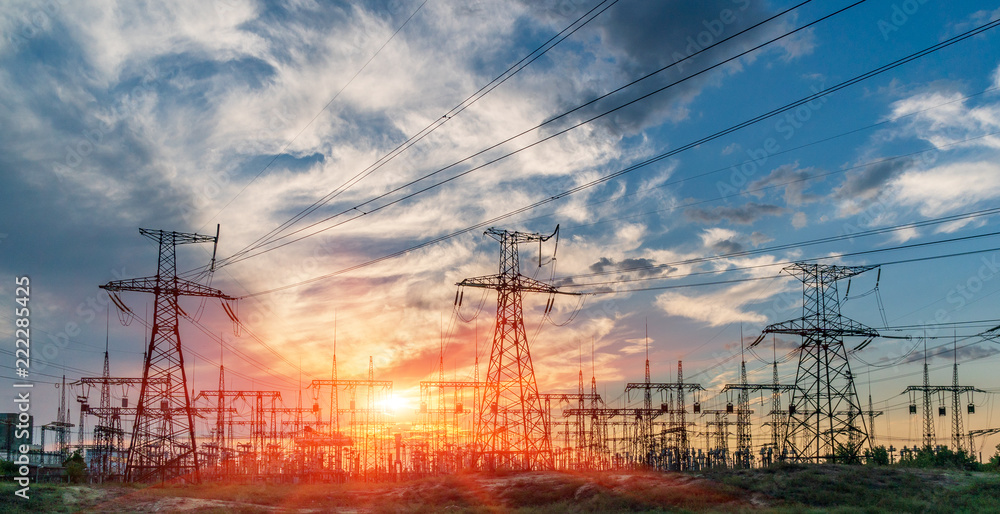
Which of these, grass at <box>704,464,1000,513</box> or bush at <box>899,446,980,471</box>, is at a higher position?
grass at <box>704,464,1000,513</box>

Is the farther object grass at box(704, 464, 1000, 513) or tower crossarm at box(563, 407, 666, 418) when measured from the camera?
tower crossarm at box(563, 407, 666, 418)

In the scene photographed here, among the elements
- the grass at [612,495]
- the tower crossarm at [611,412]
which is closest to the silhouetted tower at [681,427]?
the tower crossarm at [611,412]

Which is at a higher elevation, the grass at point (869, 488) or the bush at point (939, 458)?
the grass at point (869, 488)

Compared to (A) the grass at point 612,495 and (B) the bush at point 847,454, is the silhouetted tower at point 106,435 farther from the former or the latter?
(B) the bush at point 847,454

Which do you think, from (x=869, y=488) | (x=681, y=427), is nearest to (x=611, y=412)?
(x=681, y=427)

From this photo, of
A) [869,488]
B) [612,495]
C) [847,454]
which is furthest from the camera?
[847,454]

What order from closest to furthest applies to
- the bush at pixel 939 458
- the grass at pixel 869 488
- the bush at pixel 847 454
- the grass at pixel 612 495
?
1. the grass at pixel 869 488
2. the grass at pixel 612 495
3. the bush at pixel 847 454
4. the bush at pixel 939 458

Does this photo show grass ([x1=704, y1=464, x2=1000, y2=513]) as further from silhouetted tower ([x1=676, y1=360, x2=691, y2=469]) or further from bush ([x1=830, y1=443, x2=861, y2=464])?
silhouetted tower ([x1=676, y1=360, x2=691, y2=469])

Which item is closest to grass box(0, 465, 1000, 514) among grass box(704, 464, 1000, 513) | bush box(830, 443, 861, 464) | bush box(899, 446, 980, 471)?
grass box(704, 464, 1000, 513)

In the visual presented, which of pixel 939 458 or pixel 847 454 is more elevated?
pixel 847 454

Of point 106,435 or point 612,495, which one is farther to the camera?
point 106,435

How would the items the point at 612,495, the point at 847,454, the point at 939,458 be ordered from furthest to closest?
the point at 939,458, the point at 847,454, the point at 612,495

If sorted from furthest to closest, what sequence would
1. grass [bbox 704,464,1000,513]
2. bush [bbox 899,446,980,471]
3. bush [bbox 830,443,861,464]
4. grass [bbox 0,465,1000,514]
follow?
bush [bbox 899,446,980,471], bush [bbox 830,443,861,464], grass [bbox 0,465,1000,514], grass [bbox 704,464,1000,513]

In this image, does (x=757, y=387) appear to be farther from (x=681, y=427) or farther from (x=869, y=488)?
(x=869, y=488)
